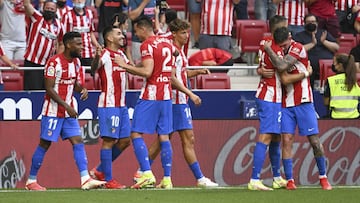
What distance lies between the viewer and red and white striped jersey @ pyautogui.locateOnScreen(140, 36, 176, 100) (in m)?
14.5

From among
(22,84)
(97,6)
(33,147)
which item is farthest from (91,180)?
(97,6)

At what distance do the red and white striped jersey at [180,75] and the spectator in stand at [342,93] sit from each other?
105 inches

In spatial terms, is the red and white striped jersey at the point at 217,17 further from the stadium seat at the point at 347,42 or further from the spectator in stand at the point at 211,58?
the stadium seat at the point at 347,42

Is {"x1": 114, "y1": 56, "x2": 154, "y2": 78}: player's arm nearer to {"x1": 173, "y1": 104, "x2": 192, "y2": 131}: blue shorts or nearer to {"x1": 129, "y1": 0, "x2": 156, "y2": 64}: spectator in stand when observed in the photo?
{"x1": 173, "y1": 104, "x2": 192, "y2": 131}: blue shorts

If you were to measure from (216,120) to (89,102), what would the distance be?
5.90ft

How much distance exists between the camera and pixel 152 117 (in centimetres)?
1452

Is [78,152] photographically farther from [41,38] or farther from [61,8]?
[61,8]

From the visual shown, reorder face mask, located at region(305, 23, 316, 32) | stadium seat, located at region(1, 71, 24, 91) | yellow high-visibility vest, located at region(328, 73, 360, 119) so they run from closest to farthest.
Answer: yellow high-visibility vest, located at region(328, 73, 360, 119), stadium seat, located at region(1, 71, 24, 91), face mask, located at region(305, 23, 316, 32)

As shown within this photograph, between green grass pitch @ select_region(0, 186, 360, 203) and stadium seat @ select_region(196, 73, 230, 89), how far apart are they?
3.45 metres

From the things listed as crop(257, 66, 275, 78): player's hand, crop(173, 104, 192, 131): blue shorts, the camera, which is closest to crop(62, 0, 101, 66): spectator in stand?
the camera

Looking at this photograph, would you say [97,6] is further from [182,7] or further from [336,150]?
[336,150]

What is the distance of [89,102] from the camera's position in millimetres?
17297

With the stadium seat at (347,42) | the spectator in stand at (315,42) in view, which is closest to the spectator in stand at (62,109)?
the spectator in stand at (315,42)

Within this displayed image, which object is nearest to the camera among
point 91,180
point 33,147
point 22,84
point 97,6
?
point 91,180
